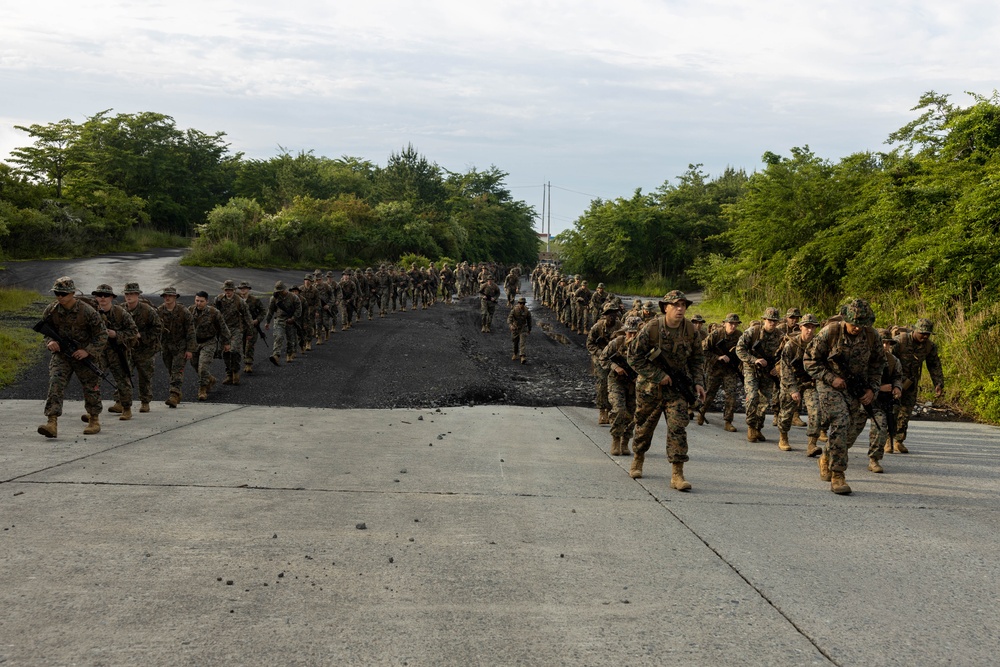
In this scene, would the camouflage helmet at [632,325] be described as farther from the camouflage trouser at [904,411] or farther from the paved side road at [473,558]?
the camouflage trouser at [904,411]

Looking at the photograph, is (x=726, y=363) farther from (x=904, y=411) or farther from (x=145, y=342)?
(x=145, y=342)

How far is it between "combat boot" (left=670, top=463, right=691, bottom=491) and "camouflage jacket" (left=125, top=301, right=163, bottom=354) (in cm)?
795

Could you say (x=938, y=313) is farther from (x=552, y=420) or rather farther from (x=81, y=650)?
(x=81, y=650)

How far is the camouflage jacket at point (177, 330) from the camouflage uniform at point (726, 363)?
8135 millimetres

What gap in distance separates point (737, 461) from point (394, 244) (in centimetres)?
4238

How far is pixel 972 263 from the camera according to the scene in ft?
49.4

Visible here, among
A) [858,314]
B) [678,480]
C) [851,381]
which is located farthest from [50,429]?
[858,314]

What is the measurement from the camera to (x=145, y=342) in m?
11.5

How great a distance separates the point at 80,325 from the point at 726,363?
890 cm

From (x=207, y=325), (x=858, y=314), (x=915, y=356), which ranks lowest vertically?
(x=915, y=356)

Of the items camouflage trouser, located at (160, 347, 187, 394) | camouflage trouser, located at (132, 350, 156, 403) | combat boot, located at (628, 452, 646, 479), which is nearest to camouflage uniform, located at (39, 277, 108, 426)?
camouflage trouser, located at (132, 350, 156, 403)

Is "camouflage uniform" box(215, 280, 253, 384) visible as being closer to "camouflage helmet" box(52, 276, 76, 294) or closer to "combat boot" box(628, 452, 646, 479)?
"camouflage helmet" box(52, 276, 76, 294)

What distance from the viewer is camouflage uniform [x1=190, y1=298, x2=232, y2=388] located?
43.0 feet

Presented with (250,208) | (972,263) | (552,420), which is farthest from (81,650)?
(250,208)
